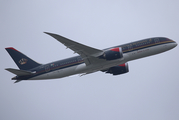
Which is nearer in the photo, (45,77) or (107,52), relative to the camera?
(107,52)

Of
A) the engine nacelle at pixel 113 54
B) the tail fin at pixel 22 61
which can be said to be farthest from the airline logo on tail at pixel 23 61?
the engine nacelle at pixel 113 54

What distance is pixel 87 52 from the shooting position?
39562 mm

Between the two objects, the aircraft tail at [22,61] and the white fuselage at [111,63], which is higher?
the aircraft tail at [22,61]

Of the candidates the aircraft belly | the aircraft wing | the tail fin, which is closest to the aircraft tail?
the tail fin

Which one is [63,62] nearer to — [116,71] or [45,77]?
[45,77]

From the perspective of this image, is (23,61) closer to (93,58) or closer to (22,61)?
(22,61)

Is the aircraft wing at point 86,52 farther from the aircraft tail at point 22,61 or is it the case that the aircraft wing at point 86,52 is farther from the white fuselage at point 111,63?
the aircraft tail at point 22,61

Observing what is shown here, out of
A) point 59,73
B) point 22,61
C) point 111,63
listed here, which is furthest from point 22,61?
point 111,63

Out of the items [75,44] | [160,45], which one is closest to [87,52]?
[75,44]

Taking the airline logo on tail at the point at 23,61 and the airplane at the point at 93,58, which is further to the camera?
the airline logo on tail at the point at 23,61

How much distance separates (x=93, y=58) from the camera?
40062mm

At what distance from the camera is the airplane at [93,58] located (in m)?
39.0

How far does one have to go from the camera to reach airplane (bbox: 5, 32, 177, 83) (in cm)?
3900

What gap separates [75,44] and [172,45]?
18078 mm
